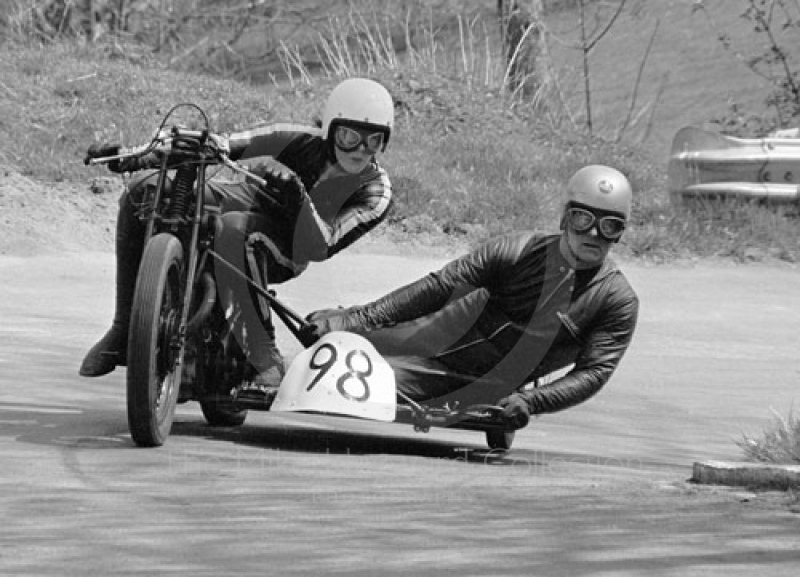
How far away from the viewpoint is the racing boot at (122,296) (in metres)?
9.94

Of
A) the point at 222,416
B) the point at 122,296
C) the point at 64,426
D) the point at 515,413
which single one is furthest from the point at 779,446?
the point at 64,426

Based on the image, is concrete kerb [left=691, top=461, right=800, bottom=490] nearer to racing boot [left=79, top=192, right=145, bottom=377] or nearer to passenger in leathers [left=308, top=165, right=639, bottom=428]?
passenger in leathers [left=308, top=165, right=639, bottom=428]

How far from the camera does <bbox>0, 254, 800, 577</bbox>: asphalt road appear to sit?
7.10 meters

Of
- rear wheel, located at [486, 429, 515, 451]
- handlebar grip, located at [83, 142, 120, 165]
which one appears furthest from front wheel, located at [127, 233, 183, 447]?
rear wheel, located at [486, 429, 515, 451]

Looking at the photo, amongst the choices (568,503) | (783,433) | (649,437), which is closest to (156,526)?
(568,503)

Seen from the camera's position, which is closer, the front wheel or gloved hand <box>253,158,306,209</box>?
the front wheel

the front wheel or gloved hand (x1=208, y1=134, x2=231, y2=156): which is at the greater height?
gloved hand (x1=208, y1=134, x2=231, y2=156)

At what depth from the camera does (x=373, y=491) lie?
8.59m

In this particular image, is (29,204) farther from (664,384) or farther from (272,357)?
(272,357)

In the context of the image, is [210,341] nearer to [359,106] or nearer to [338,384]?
[338,384]

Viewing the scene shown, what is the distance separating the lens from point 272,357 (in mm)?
10102

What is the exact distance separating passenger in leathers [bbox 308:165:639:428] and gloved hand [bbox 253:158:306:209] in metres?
0.60

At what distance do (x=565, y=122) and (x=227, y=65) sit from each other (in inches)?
409

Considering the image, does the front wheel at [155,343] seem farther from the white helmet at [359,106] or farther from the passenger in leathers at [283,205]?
the white helmet at [359,106]
